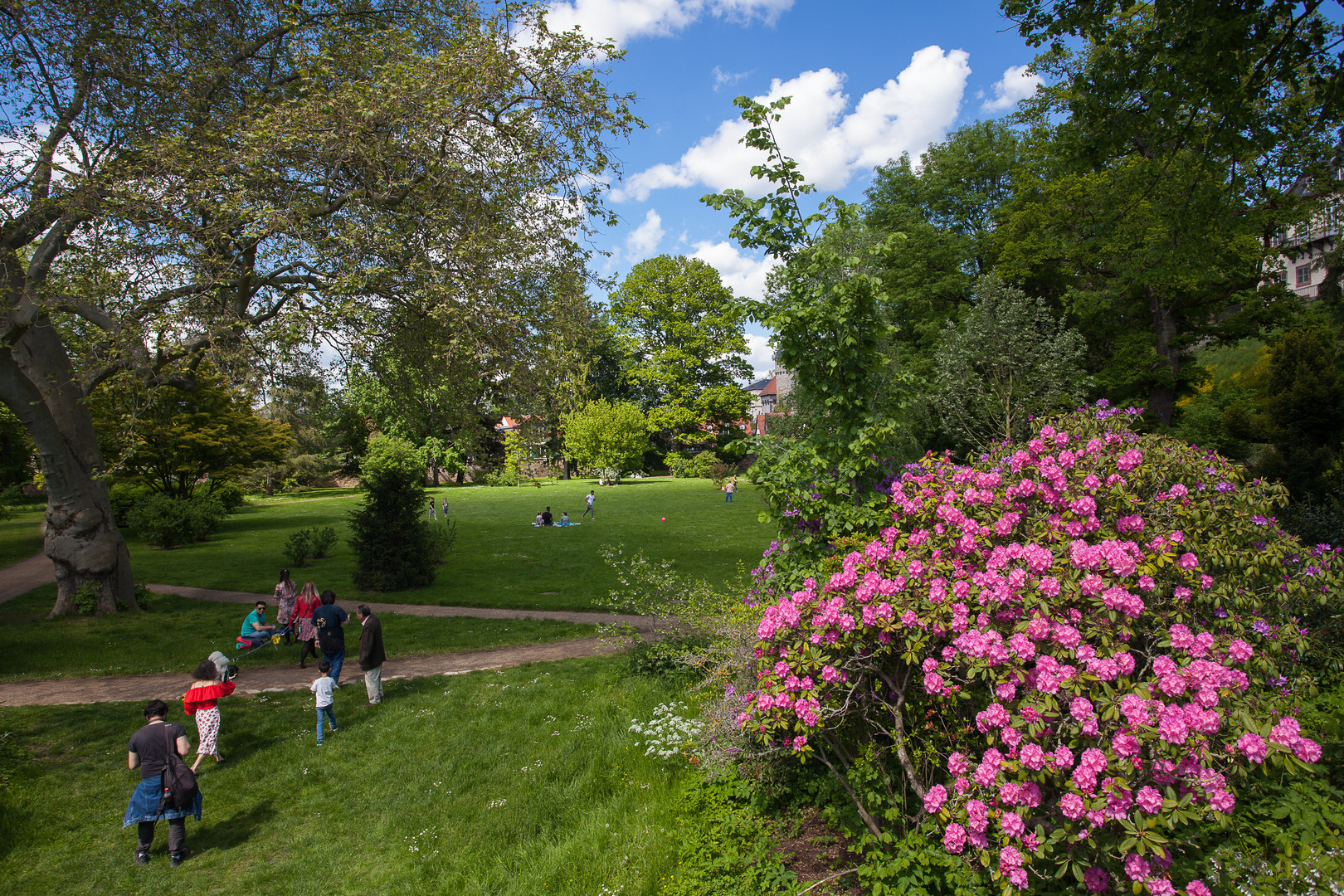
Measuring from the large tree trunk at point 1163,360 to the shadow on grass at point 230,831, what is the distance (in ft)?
85.0

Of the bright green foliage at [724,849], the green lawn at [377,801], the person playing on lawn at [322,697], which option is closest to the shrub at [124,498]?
the green lawn at [377,801]

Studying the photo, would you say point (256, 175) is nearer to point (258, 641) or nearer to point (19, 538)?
point (258, 641)

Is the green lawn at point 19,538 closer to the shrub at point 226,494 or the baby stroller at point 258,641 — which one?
the shrub at point 226,494

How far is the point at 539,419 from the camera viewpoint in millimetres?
13508

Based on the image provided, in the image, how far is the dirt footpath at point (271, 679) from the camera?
9.45 m

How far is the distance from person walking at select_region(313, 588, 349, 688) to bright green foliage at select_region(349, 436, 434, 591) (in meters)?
7.77

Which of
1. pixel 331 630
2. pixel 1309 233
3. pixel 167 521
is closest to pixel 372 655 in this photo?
pixel 331 630

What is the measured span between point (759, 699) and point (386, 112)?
1047cm

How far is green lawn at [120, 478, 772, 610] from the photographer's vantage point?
17250 mm

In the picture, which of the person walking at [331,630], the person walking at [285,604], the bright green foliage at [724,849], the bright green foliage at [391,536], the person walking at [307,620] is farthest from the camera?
the bright green foliage at [391,536]

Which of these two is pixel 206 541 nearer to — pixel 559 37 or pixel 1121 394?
pixel 559 37

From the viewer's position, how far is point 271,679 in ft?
34.9

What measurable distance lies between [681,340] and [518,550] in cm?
3521

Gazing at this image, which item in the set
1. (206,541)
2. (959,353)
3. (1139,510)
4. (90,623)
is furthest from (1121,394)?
(206,541)
